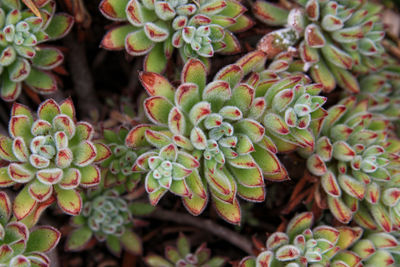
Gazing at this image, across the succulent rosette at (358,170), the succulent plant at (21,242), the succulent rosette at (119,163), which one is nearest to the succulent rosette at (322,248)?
the succulent rosette at (358,170)

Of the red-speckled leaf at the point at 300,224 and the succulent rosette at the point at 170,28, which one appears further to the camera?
the red-speckled leaf at the point at 300,224

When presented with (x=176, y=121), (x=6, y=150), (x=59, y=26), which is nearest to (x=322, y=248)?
(x=176, y=121)

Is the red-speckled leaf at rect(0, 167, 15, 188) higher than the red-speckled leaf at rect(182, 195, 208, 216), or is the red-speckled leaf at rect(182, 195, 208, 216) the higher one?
the red-speckled leaf at rect(182, 195, 208, 216)

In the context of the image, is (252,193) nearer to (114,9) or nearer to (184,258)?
(184,258)

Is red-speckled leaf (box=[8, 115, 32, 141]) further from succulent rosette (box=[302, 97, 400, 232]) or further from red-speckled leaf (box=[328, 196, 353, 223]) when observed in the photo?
red-speckled leaf (box=[328, 196, 353, 223])

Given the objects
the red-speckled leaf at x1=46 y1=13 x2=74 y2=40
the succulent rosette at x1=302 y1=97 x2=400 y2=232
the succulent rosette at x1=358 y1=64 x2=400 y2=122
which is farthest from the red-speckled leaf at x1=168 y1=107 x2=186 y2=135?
the succulent rosette at x1=358 y1=64 x2=400 y2=122

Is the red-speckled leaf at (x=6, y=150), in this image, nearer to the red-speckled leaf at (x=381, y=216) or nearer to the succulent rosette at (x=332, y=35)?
the succulent rosette at (x=332, y=35)

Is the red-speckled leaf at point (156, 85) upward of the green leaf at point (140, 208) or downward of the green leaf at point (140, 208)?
upward
